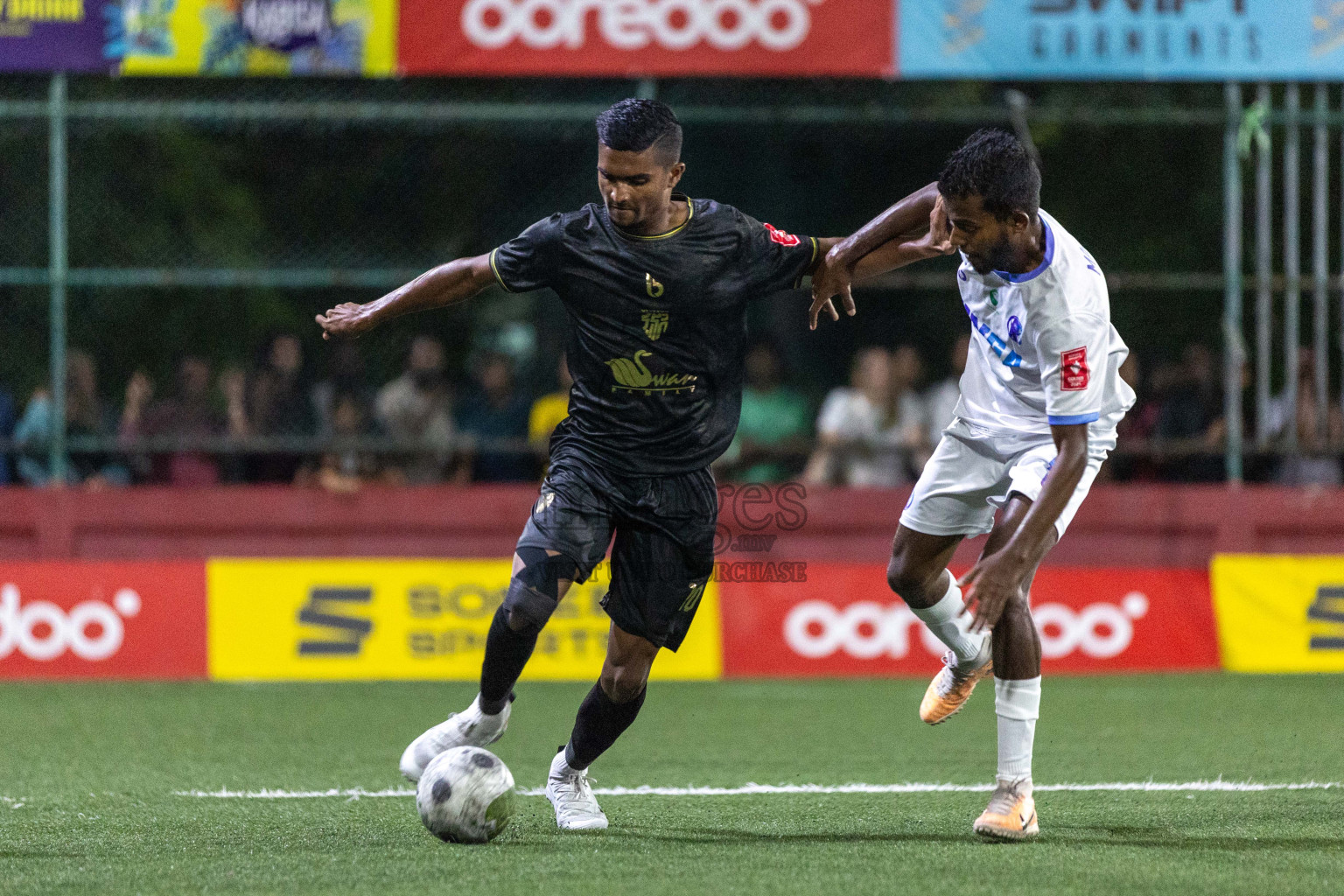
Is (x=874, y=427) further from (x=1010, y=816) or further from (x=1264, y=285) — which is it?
(x=1010, y=816)

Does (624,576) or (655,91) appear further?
(655,91)

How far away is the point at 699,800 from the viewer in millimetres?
6656

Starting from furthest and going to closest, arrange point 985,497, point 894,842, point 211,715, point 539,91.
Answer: point 539,91, point 211,715, point 985,497, point 894,842

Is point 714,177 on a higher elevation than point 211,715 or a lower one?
higher

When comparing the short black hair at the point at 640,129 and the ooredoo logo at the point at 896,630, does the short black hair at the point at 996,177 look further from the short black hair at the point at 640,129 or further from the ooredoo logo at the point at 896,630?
the ooredoo logo at the point at 896,630

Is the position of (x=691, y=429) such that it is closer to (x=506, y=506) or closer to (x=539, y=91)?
(x=506, y=506)

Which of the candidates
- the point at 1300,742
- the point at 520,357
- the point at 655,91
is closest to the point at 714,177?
the point at 655,91

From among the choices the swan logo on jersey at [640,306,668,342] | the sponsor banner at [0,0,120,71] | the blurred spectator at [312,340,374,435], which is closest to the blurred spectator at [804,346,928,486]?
the blurred spectator at [312,340,374,435]

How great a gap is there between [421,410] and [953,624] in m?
6.87

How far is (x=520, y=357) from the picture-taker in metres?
13.2

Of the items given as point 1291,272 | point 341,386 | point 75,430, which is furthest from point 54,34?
point 1291,272

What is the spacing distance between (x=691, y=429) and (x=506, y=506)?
269 inches

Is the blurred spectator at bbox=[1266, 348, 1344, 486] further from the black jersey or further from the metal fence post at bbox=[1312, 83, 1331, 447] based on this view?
the black jersey

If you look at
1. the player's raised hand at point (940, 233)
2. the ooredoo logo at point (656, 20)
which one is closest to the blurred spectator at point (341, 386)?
the ooredoo logo at point (656, 20)
